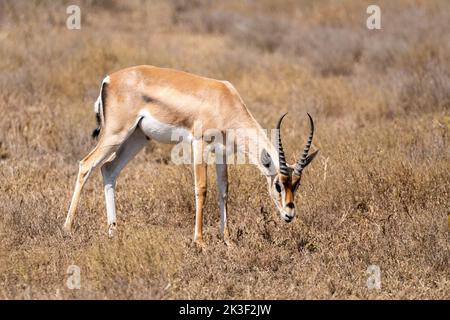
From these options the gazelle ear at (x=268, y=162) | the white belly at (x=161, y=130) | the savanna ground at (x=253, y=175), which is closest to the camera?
the savanna ground at (x=253, y=175)

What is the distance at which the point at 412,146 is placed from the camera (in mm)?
9289

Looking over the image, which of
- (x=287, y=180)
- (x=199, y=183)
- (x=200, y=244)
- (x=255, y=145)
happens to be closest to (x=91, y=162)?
(x=199, y=183)

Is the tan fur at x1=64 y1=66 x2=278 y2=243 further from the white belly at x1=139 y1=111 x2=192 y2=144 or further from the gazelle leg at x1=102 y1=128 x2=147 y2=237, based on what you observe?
the gazelle leg at x1=102 y1=128 x2=147 y2=237

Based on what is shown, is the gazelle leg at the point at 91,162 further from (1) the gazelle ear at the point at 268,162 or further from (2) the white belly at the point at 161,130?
(1) the gazelle ear at the point at 268,162

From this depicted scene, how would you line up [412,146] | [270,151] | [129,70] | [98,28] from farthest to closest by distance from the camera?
[98,28], [412,146], [129,70], [270,151]

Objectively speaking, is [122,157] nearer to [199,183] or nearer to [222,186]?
[199,183]

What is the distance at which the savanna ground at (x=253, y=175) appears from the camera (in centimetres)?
623

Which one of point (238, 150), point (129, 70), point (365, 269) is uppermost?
point (129, 70)

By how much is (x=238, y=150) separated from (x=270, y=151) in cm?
35

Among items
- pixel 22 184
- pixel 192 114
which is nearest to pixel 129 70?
pixel 192 114

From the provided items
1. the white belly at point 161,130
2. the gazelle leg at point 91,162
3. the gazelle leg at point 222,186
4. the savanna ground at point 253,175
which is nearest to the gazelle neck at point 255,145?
the gazelle leg at point 222,186

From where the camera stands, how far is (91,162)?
293 inches

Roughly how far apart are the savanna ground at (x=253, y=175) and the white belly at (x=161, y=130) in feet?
2.83
